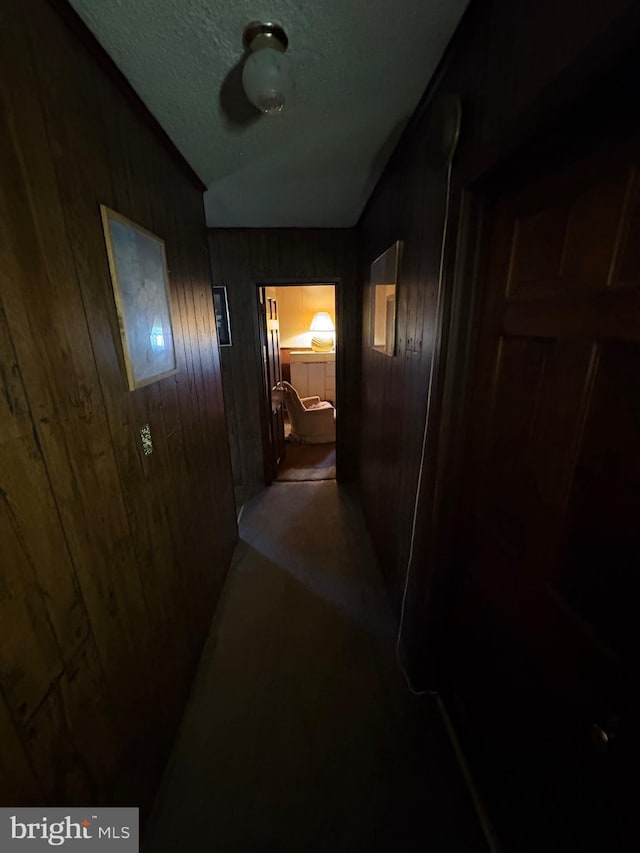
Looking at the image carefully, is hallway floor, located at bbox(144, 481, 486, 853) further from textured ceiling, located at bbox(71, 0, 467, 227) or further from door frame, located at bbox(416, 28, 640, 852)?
textured ceiling, located at bbox(71, 0, 467, 227)

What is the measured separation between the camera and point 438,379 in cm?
112

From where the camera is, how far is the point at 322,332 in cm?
557

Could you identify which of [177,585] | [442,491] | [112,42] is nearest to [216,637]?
[177,585]

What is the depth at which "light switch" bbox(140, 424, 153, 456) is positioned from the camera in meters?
1.12

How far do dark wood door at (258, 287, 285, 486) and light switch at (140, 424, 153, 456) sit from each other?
6.60ft

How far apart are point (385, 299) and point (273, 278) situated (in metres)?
1.41

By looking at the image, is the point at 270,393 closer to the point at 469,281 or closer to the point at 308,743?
the point at 469,281

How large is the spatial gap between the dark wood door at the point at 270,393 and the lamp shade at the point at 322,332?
1989mm

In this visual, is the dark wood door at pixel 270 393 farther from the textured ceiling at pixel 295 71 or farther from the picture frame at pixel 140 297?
the picture frame at pixel 140 297

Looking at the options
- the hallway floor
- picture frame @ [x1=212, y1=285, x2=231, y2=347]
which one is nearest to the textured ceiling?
picture frame @ [x1=212, y1=285, x2=231, y2=347]

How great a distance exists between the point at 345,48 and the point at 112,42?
0.66 metres

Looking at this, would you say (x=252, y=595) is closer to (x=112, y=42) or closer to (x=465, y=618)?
(x=465, y=618)

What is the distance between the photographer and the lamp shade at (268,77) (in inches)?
32.1

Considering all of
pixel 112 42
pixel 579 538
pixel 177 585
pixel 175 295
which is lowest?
pixel 177 585
